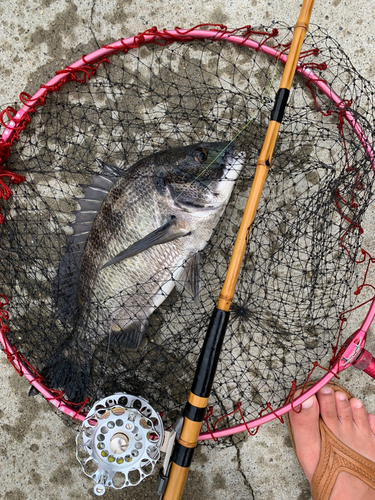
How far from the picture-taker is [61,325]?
228 centimetres

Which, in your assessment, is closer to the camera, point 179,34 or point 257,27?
point 179,34

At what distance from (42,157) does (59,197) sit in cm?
27

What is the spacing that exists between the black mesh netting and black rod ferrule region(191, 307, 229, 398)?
20.1 inches

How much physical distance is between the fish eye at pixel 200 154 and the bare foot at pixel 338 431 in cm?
159

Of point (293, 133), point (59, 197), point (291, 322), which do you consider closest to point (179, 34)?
point (293, 133)

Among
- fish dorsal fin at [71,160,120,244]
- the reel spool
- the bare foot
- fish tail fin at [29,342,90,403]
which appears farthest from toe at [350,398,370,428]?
fish dorsal fin at [71,160,120,244]

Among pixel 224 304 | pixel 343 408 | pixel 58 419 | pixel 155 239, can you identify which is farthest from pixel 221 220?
pixel 58 419

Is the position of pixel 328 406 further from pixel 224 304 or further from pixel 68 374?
pixel 68 374

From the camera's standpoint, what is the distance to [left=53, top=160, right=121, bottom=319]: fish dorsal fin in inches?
82.5

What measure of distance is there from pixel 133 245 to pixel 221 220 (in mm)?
644

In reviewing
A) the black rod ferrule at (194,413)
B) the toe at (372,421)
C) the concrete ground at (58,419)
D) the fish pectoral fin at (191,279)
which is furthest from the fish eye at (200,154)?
the toe at (372,421)

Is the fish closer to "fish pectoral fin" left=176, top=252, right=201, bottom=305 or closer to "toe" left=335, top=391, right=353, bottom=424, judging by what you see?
"fish pectoral fin" left=176, top=252, right=201, bottom=305

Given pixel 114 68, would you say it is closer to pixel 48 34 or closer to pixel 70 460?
pixel 48 34

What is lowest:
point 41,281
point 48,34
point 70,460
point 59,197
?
point 70,460
